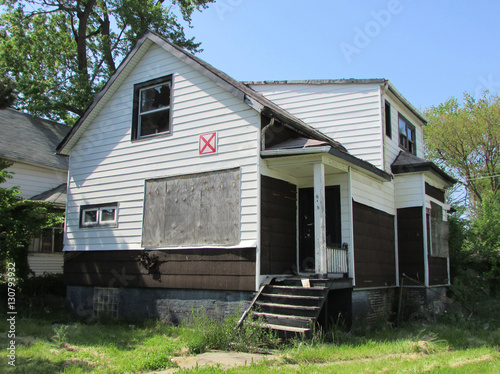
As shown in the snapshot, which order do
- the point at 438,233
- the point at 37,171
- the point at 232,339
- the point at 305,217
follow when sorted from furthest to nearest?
the point at 37,171, the point at 438,233, the point at 305,217, the point at 232,339

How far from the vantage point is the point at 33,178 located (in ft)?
64.6

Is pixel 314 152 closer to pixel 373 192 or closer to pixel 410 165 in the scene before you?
pixel 373 192

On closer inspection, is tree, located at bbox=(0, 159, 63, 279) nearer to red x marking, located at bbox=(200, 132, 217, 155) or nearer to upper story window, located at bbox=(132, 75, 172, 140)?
upper story window, located at bbox=(132, 75, 172, 140)

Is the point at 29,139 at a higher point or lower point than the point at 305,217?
higher

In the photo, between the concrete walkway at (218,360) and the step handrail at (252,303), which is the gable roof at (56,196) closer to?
the step handrail at (252,303)

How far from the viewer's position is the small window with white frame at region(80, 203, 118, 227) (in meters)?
12.6

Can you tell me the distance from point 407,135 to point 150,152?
28.2 feet

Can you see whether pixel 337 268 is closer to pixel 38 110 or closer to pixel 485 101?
pixel 38 110

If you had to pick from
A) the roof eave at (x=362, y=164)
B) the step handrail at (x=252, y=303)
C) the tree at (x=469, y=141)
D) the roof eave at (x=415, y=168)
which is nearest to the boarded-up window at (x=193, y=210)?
the step handrail at (x=252, y=303)

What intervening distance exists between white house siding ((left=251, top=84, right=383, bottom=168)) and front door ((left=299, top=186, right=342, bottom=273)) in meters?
2.40

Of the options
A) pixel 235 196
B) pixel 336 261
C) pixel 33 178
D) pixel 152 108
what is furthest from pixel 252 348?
pixel 33 178

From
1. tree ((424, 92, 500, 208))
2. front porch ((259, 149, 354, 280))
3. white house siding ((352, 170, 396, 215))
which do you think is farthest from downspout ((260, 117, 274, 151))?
tree ((424, 92, 500, 208))

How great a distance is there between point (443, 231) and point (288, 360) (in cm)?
938

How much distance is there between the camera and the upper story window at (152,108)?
→ 12.2 meters
